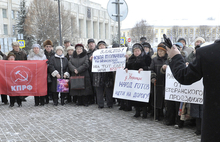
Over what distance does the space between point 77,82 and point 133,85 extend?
7.20 ft

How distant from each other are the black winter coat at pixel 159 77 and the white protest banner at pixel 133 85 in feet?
0.60

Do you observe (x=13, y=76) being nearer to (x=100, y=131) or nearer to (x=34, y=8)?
(x=100, y=131)

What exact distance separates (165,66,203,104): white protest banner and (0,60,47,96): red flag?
4.44m

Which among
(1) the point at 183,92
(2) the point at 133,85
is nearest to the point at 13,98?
(2) the point at 133,85

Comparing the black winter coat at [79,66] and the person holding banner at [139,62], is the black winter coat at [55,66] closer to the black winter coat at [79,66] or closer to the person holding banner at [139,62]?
the black winter coat at [79,66]

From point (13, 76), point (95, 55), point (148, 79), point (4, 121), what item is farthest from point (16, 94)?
point (148, 79)

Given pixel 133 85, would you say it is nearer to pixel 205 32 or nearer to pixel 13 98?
pixel 13 98

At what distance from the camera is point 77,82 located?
306 inches

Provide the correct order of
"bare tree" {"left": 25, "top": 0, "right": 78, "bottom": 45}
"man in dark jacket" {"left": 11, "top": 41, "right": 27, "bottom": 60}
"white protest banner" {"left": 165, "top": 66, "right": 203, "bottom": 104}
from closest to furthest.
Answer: "white protest banner" {"left": 165, "top": 66, "right": 203, "bottom": 104}
"man in dark jacket" {"left": 11, "top": 41, "right": 27, "bottom": 60}
"bare tree" {"left": 25, "top": 0, "right": 78, "bottom": 45}

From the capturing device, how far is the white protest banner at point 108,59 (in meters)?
7.09

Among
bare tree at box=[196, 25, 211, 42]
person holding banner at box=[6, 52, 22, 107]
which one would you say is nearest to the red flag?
person holding banner at box=[6, 52, 22, 107]

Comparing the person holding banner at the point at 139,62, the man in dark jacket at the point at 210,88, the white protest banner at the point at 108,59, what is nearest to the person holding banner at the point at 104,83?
the white protest banner at the point at 108,59

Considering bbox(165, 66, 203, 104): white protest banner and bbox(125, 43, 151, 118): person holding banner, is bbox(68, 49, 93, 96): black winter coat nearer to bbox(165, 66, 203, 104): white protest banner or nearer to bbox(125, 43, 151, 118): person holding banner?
bbox(125, 43, 151, 118): person holding banner

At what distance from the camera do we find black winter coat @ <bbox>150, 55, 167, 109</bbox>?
19.3 ft
